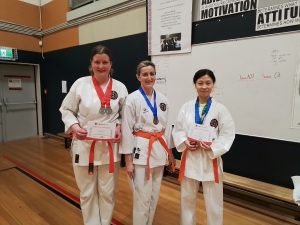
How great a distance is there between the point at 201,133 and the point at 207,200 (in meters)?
0.50

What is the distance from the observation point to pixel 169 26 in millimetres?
3340

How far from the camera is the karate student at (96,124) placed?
64.5 inches

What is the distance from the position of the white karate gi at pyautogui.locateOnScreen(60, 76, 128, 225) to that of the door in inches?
192

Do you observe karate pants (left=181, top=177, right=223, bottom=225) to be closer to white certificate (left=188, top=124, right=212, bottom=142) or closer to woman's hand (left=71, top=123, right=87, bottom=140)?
white certificate (left=188, top=124, right=212, bottom=142)

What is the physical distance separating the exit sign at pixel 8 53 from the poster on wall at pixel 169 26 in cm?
375

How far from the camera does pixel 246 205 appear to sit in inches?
100

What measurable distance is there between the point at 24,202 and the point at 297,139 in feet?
10.1

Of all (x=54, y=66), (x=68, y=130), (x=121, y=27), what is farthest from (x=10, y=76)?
(x=68, y=130)

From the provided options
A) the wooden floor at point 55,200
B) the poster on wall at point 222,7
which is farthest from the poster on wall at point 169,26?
the wooden floor at point 55,200

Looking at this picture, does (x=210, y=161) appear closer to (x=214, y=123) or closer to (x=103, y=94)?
(x=214, y=123)

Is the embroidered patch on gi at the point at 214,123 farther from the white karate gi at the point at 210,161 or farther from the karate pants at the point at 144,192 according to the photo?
the karate pants at the point at 144,192

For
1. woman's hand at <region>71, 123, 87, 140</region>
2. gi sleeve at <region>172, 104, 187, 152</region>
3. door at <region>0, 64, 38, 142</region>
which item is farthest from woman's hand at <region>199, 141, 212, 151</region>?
door at <region>0, 64, 38, 142</region>

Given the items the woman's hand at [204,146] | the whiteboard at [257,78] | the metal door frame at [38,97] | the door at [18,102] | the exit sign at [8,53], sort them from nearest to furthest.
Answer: the woman's hand at [204,146], the whiteboard at [257,78], the exit sign at [8,53], the door at [18,102], the metal door frame at [38,97]

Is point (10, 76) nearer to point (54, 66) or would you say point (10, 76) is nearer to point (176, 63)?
point (54, 66)
